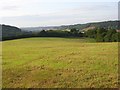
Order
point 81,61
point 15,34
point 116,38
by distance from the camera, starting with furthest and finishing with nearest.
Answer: point 15,34, point 116,38, point 81,61

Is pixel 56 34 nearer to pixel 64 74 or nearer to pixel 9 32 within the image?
pixel 9 32

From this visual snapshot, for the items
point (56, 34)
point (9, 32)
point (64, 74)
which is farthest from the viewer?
point (56, 34)

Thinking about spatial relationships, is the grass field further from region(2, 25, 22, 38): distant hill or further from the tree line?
region(2, 25, 22, 38): distant hill

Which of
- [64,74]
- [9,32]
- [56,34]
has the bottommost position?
[64,74]

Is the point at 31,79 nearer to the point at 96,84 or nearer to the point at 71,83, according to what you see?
the point at 71,83

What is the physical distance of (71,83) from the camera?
53.1 ft

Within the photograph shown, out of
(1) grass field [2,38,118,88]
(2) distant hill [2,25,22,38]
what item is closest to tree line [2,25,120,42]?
(2) distant hill [2,25,22,38]

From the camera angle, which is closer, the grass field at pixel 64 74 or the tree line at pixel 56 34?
the grass field at pixel 64 74

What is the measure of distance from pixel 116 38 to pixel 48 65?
50.9 m

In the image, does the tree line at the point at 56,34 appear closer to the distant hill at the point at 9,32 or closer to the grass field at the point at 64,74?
the distant hill at the point at 9,32

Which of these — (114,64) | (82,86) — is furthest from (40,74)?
(114,64)

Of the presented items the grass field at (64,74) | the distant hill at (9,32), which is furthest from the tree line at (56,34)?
the grass field at (64,74)

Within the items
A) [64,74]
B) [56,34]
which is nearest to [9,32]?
[56,34]

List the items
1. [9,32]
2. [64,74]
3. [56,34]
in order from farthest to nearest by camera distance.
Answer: [56,34], [9,32], [64,74]
